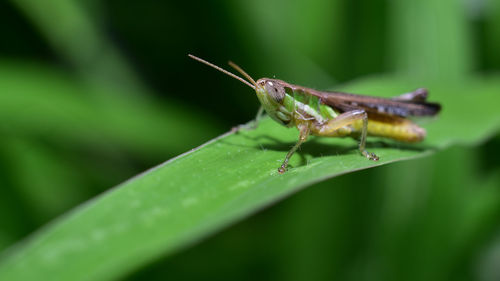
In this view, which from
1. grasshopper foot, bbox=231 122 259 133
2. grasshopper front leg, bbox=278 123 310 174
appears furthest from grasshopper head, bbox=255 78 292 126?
grasshopper foot, bbox=231 122 259 133

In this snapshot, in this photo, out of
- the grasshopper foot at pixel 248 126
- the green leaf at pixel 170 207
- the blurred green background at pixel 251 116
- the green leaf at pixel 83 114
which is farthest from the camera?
the green leaf at pixel 83 114

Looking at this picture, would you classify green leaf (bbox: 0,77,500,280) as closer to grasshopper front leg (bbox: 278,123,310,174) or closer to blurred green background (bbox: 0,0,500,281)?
grasshopper front leg (bbox: 278,123,310,174)

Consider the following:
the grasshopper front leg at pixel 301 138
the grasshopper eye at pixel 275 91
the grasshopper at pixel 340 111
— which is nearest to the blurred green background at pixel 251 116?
the grasshopper at pixel 340 111

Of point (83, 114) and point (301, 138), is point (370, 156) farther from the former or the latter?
point (83, 114)

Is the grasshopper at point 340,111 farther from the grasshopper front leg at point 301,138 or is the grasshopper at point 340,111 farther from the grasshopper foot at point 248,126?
the grasshopper foot at point 248,126

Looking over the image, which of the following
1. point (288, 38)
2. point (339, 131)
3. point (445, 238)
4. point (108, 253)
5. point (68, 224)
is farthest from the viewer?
point (288, 38)

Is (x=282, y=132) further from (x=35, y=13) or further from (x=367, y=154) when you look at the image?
(x=35, y=13)

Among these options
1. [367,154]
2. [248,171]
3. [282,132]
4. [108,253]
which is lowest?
[108,253]

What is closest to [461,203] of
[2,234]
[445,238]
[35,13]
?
[445,238]
